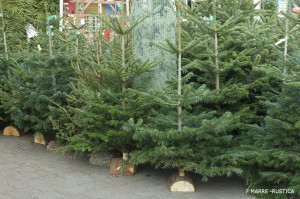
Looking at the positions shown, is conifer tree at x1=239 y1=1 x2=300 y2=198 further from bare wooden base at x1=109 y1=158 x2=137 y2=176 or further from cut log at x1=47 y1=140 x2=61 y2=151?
cut log at x1=47 y1=140 x2=61 y2=151

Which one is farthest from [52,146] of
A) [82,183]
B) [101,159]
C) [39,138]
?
[82,183]

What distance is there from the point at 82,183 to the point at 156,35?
2054 millimetres

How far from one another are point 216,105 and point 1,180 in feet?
9.15

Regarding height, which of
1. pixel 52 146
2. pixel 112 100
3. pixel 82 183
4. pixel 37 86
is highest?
pixel 37 86

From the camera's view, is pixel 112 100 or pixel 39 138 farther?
pixel 39 138

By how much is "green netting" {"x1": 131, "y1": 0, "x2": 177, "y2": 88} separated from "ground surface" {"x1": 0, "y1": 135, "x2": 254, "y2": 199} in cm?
121

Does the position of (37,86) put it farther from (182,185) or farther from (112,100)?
(182,185)

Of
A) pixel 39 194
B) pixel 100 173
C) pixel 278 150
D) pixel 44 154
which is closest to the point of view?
pixel 278 150

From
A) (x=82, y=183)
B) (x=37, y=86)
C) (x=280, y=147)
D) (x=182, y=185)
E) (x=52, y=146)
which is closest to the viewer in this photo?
(x=280, y=147)

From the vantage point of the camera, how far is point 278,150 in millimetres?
4102

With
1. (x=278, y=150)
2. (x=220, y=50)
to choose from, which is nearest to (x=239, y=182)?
(x=278, y=150)

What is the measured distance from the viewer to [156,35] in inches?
200

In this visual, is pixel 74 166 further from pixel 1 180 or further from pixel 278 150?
pixel 278 150

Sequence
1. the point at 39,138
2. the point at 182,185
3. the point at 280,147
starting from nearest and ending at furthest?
the point at 280,147, the point at 182,185, the point at 39,138
